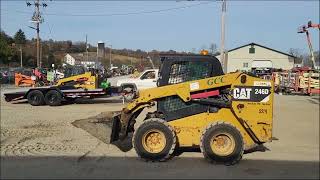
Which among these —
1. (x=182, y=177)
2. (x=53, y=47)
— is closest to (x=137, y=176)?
(x=182, y=177)

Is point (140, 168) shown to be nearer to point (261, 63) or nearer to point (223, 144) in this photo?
point (223, 144)

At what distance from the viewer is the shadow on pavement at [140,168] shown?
9.05 metres

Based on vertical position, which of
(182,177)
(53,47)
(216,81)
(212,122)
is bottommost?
(182,177)

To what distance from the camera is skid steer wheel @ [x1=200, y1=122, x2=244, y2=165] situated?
1005 centimetres

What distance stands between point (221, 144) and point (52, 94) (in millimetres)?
15876

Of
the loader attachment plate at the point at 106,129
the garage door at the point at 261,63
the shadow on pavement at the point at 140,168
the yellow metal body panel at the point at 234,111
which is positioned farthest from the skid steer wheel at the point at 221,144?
the garage door at the point at 261,63

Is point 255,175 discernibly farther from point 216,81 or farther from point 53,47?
point 53,47

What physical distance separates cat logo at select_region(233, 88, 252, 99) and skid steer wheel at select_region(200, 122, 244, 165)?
641 mm

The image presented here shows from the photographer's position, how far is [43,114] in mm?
19891

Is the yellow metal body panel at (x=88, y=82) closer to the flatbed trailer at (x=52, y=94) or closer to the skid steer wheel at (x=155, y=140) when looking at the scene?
the flatbed trailer at (x=52, y=94)

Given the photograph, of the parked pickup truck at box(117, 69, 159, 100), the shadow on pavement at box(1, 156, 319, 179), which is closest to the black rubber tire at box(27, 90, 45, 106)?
the parked pickup truck at box(117, 69, 159, 100)

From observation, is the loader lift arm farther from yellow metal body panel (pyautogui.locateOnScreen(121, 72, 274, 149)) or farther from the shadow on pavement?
the shadow on pavement

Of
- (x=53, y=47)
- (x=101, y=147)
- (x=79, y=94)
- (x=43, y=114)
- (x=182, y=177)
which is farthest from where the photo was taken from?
(x=53, y=47)

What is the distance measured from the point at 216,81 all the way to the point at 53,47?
146 m
